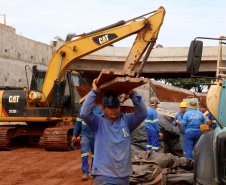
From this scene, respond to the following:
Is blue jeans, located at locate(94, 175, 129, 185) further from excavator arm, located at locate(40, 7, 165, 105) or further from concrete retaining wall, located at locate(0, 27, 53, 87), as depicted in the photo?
concrete retaining wall, located at locate(0, 27, 53, 87)

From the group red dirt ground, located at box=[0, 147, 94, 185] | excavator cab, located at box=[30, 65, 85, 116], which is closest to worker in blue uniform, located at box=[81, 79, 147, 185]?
red dirt ground, located at box=[0, 147, 94, 185]

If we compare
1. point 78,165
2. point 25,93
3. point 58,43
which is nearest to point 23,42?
point 58,43

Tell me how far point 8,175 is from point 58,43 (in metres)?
21.4

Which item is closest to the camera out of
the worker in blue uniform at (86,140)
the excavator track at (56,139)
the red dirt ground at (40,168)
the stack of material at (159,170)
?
the stack of material at (159,170)

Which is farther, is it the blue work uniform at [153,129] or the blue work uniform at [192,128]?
the blue work uniform at [153,129]

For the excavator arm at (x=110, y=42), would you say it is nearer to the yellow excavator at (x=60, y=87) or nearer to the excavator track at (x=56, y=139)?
the yellow excavator at (x=60, y=87)

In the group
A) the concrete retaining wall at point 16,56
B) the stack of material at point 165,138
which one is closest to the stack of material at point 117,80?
the stack of material at point 165,138

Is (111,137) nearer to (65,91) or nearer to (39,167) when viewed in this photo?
(39,167)

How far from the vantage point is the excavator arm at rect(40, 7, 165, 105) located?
47.2 ft

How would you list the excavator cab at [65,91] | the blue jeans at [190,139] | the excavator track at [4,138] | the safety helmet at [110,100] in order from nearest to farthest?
the safety helmet at [110,100], the blue jeans at [190,139], the excavator track at [4,138], the excavator cab at [65,91]

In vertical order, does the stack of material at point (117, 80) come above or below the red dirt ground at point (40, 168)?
above

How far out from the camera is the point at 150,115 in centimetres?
1034

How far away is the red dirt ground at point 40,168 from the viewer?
30.0ft

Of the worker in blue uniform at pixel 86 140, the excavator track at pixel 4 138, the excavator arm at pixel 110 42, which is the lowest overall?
the excavator track at pixel 4 138
